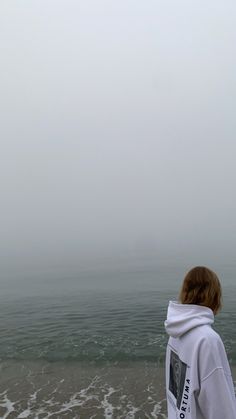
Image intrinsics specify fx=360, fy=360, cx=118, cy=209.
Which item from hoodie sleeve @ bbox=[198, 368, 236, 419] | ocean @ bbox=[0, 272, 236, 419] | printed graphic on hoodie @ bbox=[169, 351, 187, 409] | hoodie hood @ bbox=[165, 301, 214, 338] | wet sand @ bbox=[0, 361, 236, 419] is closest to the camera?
hoodie sleeve @ bbox=[198, 368, 236, 419]

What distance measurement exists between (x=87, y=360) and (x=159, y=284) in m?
20.4

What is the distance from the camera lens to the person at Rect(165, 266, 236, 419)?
3162 millimetres

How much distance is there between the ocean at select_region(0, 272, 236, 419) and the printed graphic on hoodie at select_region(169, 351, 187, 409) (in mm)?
6935

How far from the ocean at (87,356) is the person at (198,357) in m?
7.38

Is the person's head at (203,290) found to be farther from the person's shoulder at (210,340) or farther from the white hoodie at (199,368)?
the person's shoulder at (210,340)

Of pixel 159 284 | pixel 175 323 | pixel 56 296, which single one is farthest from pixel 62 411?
pixel 159 284

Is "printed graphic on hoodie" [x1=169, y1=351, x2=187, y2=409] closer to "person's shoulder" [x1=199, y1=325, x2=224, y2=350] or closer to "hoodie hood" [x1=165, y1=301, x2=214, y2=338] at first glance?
"hoodie hood" [x1=165, y1=301, x2=214, y2=338]

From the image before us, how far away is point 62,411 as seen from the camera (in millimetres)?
10312

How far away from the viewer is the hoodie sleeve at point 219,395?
10.3 feet

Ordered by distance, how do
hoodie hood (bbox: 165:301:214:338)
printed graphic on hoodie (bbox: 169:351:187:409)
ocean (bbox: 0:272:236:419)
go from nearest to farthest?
1. hoodie hood (bbox: 165:301:214:338)
2. printed graphic on hoodie (bbox: 169:351:187:409)
3. ocean (bbox: 0:272:236:419)

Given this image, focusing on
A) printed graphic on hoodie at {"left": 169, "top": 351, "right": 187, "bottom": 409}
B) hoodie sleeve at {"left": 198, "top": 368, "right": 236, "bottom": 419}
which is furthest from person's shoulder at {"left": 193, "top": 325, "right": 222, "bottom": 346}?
printed graphic on hoodie at {"left": 169, "top": 351, "right": 187, "bottom": 409}

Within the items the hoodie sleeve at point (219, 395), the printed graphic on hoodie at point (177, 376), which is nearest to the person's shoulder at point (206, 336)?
the hoodie sleeve at point (219, 395)

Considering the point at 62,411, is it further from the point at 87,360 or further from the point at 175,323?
the point at 175,323

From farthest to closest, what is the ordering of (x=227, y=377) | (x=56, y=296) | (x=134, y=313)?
1. (x=56, y=296)
2. (x=134, y=313)
3. (x=227, y=377)
